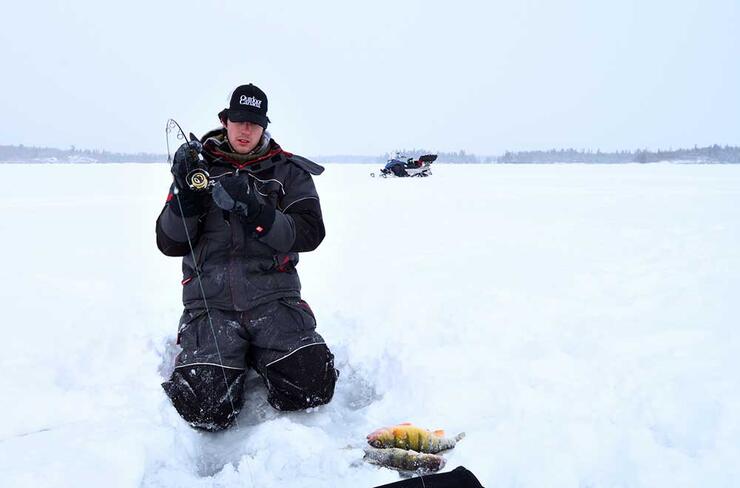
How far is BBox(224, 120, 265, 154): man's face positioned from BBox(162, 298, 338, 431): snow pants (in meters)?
1.05

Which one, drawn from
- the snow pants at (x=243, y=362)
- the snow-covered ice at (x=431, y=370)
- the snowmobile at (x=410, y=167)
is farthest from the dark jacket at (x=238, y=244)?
the snowmobile at (x=410, y=167)

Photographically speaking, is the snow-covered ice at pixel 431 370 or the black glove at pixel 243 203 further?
the black glove at pixel 243 203

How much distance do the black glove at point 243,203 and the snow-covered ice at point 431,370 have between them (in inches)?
46.2

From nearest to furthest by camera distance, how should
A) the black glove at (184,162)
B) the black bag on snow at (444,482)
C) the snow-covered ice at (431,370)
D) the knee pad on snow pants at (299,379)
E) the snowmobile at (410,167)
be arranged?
1. the black bag on snow at (444,482)
2. the snow-covered ice at (431,370)
3. the black glove at (184,162)
4. the knee pad on snow pants at (299,379)
5. the snowmobile at (410,167)

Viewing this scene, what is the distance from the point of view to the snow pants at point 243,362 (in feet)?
10.3

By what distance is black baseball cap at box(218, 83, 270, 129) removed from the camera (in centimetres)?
338

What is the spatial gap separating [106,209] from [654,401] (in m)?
13.1

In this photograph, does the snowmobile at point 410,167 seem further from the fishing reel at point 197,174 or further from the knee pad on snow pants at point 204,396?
the knee pad on snow pants at point 204,396

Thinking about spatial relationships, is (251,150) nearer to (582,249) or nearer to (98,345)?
(98,345)

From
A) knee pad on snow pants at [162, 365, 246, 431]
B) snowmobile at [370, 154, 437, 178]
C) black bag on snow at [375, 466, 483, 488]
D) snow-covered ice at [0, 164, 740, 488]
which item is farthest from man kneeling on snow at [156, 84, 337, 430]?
snowmobile at [370, 154, 437, 178]

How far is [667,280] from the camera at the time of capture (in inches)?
209

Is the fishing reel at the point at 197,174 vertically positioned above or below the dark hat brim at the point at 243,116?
below

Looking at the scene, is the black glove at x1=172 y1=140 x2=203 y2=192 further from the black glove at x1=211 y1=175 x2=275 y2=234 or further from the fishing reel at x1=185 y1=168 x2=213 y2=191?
the black glove at x1=211 y1=175 x2=275 y2=234

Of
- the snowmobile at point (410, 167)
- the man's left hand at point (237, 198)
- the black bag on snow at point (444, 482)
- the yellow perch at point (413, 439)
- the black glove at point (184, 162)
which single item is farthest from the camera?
the snowmobile at point (410, 167)
